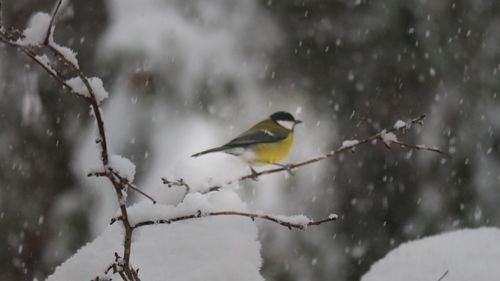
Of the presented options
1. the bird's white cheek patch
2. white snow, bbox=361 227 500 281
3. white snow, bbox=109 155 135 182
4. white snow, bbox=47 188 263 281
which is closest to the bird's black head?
the bird's white cheek patch

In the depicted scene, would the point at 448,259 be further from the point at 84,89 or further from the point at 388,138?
the point at 84,89

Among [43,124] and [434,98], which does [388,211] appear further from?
[43,124]

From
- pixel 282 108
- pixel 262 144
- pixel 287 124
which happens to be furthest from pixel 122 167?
pixel 282 108

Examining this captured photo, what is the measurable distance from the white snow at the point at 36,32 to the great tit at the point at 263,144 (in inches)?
61.4

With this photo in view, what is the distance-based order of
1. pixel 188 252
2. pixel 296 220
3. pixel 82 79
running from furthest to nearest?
pixel 188 252
pixel 296 220
pixel 82 79

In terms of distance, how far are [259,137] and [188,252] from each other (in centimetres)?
148

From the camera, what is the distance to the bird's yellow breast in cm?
278

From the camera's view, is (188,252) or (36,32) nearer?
(36,32)

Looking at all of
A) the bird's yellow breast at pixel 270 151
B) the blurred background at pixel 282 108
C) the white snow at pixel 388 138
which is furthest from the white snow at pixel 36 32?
the blurred background at pixel 282 108

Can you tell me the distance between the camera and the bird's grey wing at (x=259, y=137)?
283 centimetres

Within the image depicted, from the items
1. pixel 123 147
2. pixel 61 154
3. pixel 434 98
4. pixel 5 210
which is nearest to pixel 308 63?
pixel 434 98

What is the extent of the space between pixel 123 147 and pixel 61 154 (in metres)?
0.63

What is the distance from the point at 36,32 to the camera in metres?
1.04

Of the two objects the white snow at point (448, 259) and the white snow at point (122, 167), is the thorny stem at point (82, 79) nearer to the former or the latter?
the white snow at point (122, 167)
